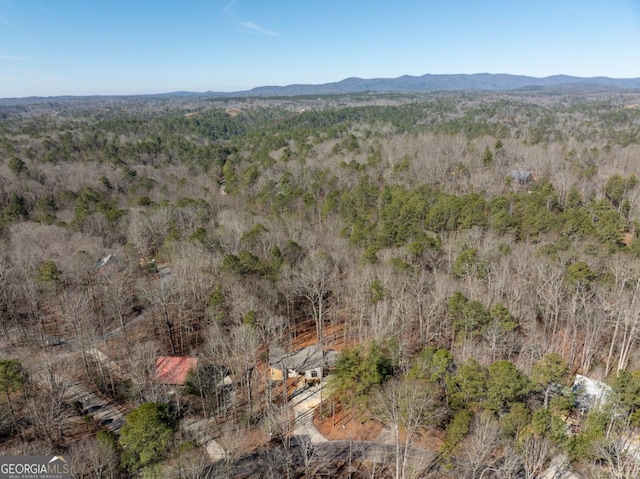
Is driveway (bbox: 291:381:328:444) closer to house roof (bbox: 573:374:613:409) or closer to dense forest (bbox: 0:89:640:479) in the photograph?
dense forest (bbox: 0:89:640:479)

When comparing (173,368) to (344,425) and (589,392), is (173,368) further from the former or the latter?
(589,392)

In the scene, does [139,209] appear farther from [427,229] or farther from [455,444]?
[455,444]

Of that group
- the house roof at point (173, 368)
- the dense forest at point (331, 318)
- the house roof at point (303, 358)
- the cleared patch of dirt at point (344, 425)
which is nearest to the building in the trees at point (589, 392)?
the dense forest at point (331, 318)

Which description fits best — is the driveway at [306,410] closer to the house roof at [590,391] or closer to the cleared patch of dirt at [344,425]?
the cleared patch of dirt at [344,425]

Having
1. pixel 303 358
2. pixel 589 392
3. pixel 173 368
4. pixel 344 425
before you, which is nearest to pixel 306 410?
pixel 344 425

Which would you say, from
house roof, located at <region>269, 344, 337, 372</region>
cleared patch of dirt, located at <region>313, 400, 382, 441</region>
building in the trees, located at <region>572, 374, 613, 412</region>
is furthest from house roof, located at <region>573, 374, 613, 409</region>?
house roof, located at <region>269, 344, 337, 372</region>

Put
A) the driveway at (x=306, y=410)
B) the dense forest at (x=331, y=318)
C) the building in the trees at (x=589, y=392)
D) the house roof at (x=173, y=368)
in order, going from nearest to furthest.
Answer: the dense forest at (x=331, y=318), the building in the trees at (x=589, y=392), the driveway at (x=306, y=410), the house roof at (x=173, y=368)
